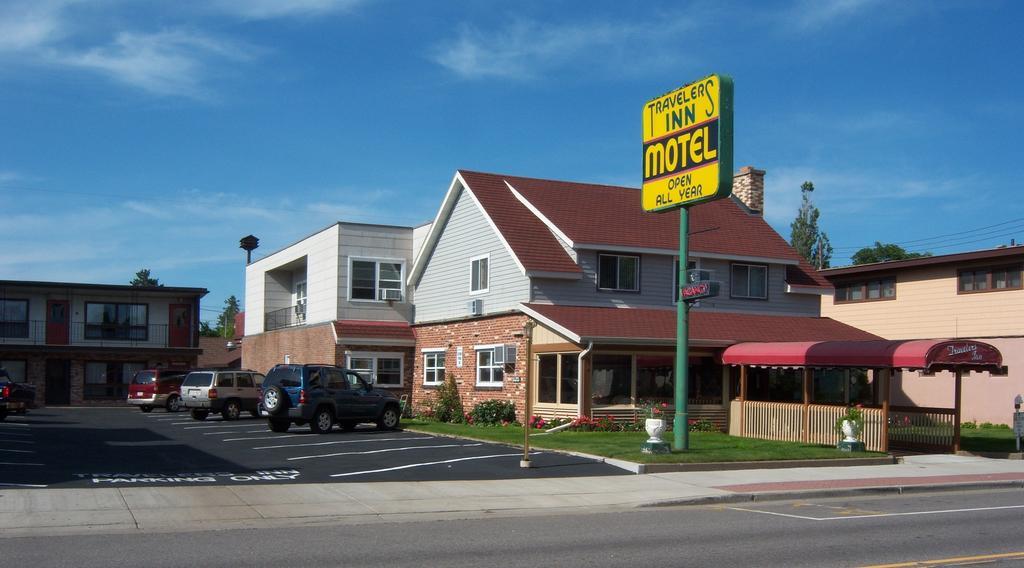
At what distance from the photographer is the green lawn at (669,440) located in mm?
Answer: 20344

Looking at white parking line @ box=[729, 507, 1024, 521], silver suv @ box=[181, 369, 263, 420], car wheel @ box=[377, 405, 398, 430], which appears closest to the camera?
white parking line @ box=[729, 507, 1024, 521]

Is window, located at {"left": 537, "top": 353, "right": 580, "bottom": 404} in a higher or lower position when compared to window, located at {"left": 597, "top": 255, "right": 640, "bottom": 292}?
lower

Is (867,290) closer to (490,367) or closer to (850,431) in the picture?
(490,367)

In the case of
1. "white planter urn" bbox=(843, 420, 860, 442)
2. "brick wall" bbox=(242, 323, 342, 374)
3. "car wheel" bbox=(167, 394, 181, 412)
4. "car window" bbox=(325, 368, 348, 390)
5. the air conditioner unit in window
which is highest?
the air conditioner unit in window

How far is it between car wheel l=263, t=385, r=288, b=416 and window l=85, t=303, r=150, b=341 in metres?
26.9

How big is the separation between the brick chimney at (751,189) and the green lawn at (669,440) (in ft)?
40.5

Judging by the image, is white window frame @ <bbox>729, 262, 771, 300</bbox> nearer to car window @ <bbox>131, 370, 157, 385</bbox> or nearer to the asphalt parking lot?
the asphalt parking lot

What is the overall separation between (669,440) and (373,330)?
14.9 meters

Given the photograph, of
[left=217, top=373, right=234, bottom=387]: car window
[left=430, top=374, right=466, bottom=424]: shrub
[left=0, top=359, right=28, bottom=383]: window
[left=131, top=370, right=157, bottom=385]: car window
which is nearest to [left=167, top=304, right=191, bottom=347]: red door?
[left=0, top=359, right=28, bottom=383]: window

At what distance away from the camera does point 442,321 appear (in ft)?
114

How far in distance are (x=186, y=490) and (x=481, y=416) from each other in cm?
1527

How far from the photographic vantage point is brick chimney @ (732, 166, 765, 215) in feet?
124

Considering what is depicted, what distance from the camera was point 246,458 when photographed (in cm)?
2042

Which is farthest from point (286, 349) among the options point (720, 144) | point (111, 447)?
point (720, 144)
